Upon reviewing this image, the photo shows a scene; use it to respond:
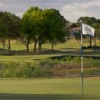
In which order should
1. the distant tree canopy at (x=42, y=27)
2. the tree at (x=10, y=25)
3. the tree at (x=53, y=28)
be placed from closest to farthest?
the tree at (x=53, y=28) → the distant tree canopy at (x=42, y=27) → the tree at (x=10, y=25)

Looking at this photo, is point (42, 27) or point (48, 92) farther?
point (42, 27)

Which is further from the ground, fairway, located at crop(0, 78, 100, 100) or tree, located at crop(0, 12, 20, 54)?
tree, located at crop(0, 12, 20, 54)

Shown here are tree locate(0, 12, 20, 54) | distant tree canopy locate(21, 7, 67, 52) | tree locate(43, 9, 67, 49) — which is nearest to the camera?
tree locate(43, 9, 67, 49)

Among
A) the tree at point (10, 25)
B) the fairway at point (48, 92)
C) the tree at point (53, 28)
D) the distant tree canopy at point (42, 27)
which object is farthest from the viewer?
the tree at point (10, 25)

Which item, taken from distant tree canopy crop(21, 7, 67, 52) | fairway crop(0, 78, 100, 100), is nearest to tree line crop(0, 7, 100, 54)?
distant tree canopy crop(21, 7, 67, 52)

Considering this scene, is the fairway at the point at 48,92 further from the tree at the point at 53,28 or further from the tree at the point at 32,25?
the tree at the point at 32,25

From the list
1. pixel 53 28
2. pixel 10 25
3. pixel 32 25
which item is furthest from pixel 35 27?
pixel 10 25

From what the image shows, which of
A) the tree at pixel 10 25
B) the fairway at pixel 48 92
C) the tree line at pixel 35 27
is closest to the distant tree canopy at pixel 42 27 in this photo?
the tree line at pixel 35 27

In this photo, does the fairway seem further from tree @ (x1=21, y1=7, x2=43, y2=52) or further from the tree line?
tree @ (x1=21, y1=7, x2=43, y2=52)

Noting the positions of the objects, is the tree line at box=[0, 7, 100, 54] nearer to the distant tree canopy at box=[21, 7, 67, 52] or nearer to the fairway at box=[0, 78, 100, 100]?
the distant tree canopy at box=[21, 7, 67, 52]

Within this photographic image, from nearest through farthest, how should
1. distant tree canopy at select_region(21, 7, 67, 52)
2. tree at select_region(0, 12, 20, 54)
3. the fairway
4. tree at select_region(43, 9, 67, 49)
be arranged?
the fairway, tree at select_region(43, 9, 67, 49), distant tree canopy at select_region(21, 7, 67, 52), tree at select_region(0, 12, 20, 54)

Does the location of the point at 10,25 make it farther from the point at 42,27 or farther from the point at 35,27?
the point at 42,27

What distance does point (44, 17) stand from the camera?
10362 cm

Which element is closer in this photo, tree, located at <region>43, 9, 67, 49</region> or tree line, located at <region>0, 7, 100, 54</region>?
tree, located at <region>43, 9, 67, 49</region>
